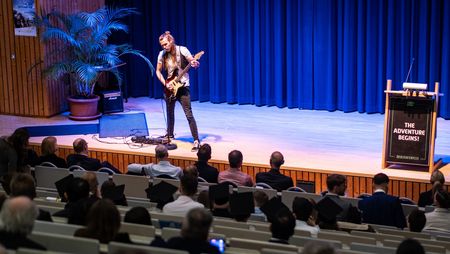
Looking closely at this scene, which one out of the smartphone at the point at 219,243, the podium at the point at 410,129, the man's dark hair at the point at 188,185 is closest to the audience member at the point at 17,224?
the smartphone at the point at 219,243

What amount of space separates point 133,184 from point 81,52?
15.4 feet

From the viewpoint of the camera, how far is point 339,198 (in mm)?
7047

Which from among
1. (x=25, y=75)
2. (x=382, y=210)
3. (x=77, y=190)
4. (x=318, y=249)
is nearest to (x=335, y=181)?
(x=382, y=210)

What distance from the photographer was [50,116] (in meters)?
12.5

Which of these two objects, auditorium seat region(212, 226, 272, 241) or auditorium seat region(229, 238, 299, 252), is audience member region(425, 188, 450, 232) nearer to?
auditorium seat region(212, 226, 272, 241)

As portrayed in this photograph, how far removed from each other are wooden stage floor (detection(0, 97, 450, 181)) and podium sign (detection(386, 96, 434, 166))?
188mm

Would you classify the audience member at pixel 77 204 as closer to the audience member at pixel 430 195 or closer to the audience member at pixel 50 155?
the audience member at pixel 50 155

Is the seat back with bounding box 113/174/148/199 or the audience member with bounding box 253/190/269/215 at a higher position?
the audience member with bounding box 253/190/269/215

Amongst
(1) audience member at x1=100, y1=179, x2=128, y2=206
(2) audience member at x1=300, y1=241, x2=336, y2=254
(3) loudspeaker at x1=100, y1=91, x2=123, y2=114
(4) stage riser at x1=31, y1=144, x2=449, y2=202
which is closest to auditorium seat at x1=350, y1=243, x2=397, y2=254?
(2) audience member at x1=300, y1=241, x2=336, y2=254

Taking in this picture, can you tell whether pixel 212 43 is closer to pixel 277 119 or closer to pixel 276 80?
pixel 276 80

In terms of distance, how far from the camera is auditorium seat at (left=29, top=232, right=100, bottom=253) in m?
4.62

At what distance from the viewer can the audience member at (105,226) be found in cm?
493

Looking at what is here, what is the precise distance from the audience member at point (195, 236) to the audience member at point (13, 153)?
143 inches

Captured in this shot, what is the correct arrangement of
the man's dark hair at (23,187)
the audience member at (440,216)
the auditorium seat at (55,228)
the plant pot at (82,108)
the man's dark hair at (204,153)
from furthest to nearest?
the plant pot at (82,108), the man's dark hair at (204,153), the audience member at (440,216), the man's dark hair at (23,187), the auditorium seat at (55,228)
